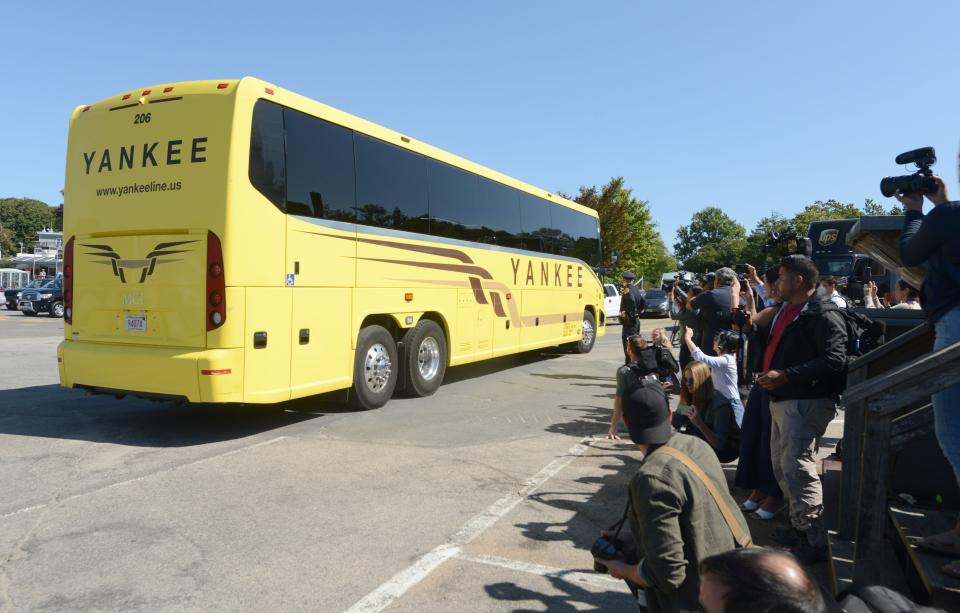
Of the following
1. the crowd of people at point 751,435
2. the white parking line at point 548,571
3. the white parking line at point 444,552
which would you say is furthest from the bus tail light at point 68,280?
the crowd of people at point 751,435

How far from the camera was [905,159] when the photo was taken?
3.45m

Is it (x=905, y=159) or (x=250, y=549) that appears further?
(x=250, y=549)

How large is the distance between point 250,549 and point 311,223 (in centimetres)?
436

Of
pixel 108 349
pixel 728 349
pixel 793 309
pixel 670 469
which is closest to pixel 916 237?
pixel 793 309

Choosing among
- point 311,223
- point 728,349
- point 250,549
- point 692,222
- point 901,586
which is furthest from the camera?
point 692,222

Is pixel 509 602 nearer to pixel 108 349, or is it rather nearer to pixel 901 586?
pixel 901 586

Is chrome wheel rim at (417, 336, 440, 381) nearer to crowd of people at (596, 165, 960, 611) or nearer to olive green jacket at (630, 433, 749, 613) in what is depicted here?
crowd of people at (596, 165, 960, 611)

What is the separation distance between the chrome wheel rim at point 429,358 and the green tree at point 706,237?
12655 cm

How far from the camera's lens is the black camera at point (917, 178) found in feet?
10.9

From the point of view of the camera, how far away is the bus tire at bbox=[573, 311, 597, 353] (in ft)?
56.0

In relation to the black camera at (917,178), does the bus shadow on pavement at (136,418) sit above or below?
below

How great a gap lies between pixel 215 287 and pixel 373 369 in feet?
8.90

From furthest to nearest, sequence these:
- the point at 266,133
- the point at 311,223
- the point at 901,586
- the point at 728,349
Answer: the point at 311,223 → the point at 266,133 → the point at 728,349 → the point at 901,586

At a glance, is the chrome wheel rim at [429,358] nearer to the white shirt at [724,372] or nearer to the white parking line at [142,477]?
the white parking line at [142,477]
